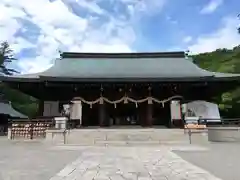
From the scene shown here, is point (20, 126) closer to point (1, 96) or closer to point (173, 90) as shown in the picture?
point (173, 90)

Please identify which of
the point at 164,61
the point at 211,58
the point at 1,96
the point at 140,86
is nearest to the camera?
the point at 140,86

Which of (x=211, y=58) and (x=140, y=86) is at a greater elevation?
(x=211, y=58)

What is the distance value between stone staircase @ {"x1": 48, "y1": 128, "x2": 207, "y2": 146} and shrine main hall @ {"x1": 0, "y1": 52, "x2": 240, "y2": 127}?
2.60 metres

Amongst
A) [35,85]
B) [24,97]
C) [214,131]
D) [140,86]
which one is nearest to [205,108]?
[214,131]

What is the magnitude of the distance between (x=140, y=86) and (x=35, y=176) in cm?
1175

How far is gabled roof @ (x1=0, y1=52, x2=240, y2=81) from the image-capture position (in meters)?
15.8

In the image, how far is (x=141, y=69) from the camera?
62.1 ft

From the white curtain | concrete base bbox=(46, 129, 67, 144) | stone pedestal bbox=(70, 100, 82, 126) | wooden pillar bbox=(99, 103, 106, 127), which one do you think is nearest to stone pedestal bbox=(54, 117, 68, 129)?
concrete base bbox=(46, 129, 67, 144)

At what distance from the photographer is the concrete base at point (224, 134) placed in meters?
15.6

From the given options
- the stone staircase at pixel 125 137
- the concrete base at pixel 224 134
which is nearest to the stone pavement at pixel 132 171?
the stone staircase at pixel 125 137

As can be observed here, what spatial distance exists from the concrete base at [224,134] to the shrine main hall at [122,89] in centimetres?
203

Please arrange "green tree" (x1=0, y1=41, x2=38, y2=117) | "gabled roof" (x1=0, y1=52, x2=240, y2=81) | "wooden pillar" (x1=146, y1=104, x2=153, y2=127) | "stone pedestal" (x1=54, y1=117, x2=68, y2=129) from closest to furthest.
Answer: "stone pedestal" (x1=54, y1=117, x2=68, y2=129)
"gabled roof" (x1=0, y1=52, x2=240, y2=81)
"wooden pillar" (x1=146, y1=104, x2=153, y2=127)
"green tree" (x1=0, y1=41, x2=38, y2=117)

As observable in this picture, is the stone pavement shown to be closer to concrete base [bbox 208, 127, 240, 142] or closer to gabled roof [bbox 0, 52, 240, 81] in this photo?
gabled roof [bbox 0, 52, 240, 81]

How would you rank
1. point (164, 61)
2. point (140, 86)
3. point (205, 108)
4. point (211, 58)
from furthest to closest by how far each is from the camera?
point (211, 58) < point (164, 61) < point (205, 108) < point (140, 86)
